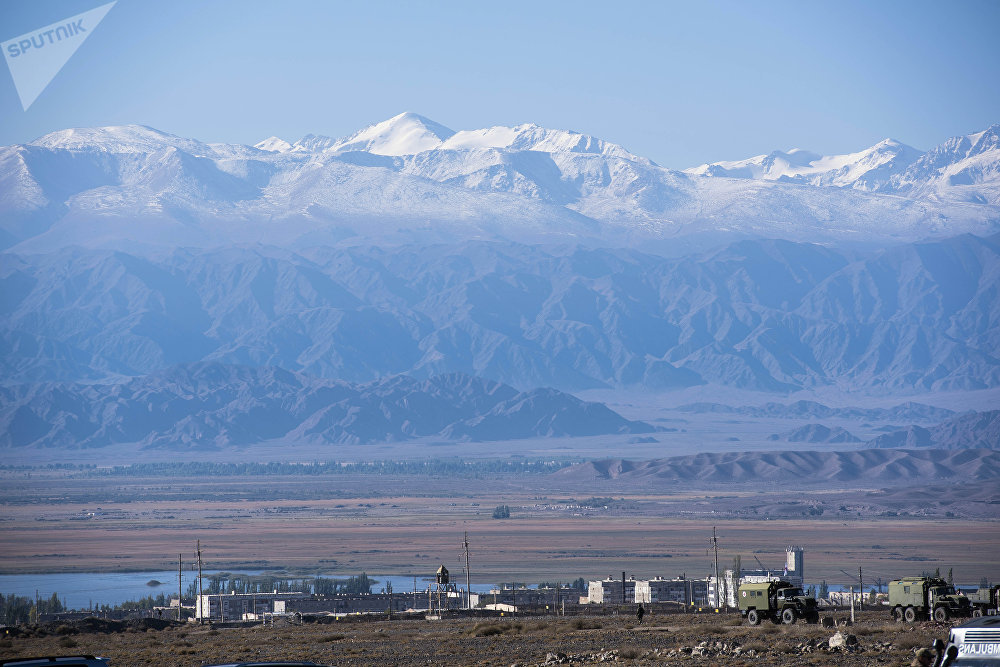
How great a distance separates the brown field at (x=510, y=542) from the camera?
127250 millimetres

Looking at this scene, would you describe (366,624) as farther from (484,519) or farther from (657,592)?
(484,519)

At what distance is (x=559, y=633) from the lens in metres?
47.4

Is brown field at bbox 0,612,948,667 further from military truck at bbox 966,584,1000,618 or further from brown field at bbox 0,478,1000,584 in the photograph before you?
brown field at bbox 0,478,1000,584

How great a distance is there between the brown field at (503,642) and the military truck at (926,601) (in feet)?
3.89

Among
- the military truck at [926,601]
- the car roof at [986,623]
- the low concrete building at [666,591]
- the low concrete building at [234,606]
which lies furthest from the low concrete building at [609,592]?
the car roof at [986,623]

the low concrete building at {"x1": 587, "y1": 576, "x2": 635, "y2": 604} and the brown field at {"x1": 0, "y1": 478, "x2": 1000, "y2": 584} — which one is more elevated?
the brown field at {"x1": 0, "y1": 478, "x2": 1000, "y2": 584}

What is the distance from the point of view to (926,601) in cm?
4331

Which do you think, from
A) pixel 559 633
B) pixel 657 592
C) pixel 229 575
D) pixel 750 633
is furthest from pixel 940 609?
pixel 229 575

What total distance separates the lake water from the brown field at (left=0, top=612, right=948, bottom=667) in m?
46.6

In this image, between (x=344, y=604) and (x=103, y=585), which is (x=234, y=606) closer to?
(x=344, y=604)

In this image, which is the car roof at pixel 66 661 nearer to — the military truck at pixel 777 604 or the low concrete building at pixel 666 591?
the military truck at pixel 777 604

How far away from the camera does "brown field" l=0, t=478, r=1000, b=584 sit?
417 feet

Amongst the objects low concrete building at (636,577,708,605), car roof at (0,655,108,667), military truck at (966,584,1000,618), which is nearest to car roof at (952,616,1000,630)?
car roof at (0,655,108,667)

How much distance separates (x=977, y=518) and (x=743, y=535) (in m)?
43.3
